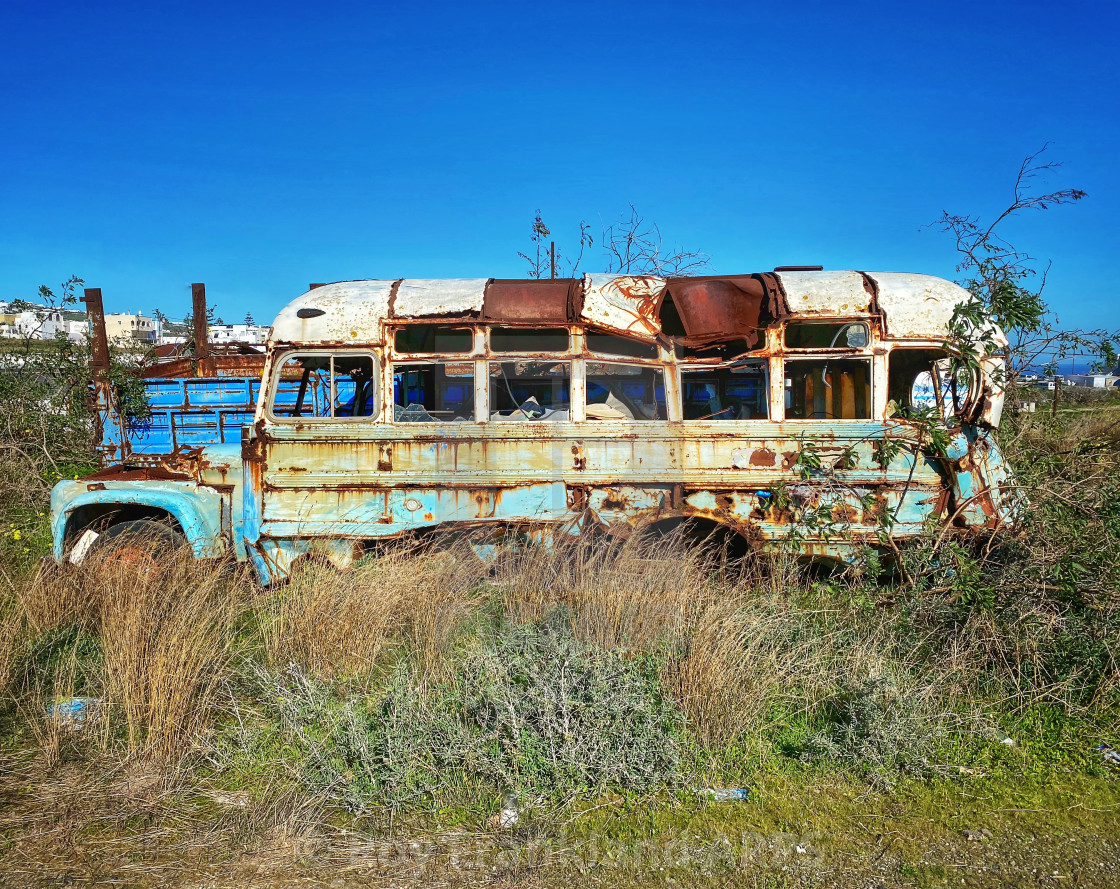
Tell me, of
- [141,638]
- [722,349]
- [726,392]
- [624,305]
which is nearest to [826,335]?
[722,349]

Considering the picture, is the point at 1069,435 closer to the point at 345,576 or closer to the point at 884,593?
the point at 884,593

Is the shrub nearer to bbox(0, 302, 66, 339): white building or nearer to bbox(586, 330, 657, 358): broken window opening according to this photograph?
bbox(586, 330, 657, 358): broken window opening

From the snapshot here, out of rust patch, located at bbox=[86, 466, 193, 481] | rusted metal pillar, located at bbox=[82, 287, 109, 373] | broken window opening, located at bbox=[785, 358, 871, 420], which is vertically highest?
rusted metal pillar, located at bbox=[82, 287, 109, 373]

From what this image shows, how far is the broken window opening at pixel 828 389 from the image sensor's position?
5.91 m

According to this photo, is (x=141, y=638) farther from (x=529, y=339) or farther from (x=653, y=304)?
(x=653, y=304)

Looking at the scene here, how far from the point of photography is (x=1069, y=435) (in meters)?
9.67

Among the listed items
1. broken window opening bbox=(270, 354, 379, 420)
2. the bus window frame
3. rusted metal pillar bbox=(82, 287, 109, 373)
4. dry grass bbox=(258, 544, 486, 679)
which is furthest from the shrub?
rusted metal pillar bbox=(82, 287, 109, 373)

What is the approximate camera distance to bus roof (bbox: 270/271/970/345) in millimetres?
5766

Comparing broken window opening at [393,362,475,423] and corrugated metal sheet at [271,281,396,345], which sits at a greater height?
corrugated metal sheet at [271,281,396,345]

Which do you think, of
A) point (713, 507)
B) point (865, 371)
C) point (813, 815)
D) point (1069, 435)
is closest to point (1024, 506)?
point (865, 371)

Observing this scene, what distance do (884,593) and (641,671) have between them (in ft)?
6.81

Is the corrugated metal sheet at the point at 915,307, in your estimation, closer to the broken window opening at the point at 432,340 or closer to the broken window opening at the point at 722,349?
the broken window opening at the point at 722,349

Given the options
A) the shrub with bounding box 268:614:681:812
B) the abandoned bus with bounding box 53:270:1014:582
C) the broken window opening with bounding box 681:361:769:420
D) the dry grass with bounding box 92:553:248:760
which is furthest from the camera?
the broken window opening with bounding box 681:361:769:420

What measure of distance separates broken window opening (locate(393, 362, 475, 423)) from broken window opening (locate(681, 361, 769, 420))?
1715mm
